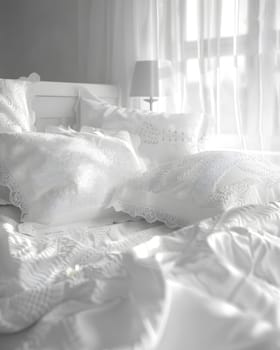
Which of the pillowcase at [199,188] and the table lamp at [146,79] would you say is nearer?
the pillowcase at [199,188]

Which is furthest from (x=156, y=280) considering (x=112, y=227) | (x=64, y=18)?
(x=64, y=18)

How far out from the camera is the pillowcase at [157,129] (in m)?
1.74

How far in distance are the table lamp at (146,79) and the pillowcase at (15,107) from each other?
1.86ft

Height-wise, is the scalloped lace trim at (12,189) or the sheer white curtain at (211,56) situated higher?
the sheer white curtain at (211,56)

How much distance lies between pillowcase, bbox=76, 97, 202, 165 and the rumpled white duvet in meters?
0.71

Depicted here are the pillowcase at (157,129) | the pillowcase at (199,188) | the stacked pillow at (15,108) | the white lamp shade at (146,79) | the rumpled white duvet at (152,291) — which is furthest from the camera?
the white lamp shade at (146,79)

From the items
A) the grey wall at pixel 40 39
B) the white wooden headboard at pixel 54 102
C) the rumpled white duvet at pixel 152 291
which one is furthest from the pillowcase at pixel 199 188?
the grey wall at pixel 40 39

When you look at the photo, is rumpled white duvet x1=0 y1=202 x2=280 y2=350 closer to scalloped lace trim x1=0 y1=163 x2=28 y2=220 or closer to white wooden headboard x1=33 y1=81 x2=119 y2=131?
scalloped lace trim x1=0 y1=163 x2=28 y2=220

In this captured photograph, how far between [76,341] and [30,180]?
790mm

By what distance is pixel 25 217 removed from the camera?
1325mm

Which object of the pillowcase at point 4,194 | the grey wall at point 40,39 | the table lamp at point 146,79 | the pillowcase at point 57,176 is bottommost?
the pillowcase at point 4,194

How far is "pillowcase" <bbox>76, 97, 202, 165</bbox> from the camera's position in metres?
1.74

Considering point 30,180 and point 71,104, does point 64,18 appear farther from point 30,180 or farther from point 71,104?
point 30,180

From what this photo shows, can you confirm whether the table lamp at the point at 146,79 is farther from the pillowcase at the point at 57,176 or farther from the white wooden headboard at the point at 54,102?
the pillowcase at the point at 57,176
